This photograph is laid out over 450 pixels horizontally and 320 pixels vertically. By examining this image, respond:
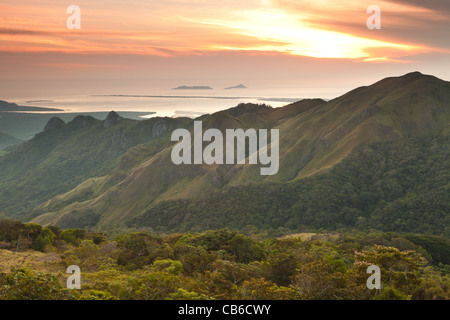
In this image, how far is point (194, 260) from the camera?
50.5 metres

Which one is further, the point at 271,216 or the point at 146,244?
the point at 271,216

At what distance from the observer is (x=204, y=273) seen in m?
47.4

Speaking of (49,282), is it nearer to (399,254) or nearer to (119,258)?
(119,258)

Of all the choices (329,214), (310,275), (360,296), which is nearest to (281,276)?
(310,275)

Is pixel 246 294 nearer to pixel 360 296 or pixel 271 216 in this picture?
pixel 360 296

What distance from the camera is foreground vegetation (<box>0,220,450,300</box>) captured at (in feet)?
101

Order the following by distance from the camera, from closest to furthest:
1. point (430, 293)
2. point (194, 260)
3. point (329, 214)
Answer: point (430, 293) < point (194, 260) < point (329, 214)

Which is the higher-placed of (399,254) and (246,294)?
(399,254)

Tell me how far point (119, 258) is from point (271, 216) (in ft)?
479

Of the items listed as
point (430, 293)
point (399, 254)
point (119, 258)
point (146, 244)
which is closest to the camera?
point (430, 293)

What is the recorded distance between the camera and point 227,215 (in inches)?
7751

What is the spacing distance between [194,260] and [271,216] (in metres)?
149

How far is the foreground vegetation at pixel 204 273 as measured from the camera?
30.8m
